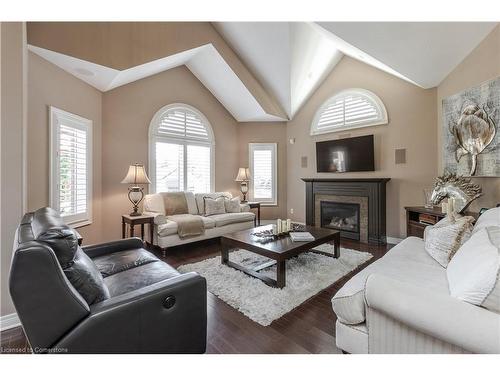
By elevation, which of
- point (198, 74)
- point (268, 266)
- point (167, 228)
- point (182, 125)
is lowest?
point (268, 266)

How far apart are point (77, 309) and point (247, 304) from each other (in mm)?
1390

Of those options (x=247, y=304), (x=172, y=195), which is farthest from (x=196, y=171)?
(x=247, y=304)

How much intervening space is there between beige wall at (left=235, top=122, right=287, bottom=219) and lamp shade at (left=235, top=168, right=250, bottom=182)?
390mm

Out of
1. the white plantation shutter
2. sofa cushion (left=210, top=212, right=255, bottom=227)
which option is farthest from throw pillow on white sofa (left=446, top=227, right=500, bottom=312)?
the white plantation shutter

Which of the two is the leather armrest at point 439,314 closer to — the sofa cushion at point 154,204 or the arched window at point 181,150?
the sofa cushion at point 154,204

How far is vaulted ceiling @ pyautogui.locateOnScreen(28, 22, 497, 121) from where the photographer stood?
2.78m

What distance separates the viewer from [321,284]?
2.47 metres

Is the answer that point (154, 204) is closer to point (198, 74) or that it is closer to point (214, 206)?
point (214, 206)

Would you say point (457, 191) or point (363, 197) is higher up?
point (457, 191)

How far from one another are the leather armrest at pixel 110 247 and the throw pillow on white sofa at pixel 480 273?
2501 millimetres

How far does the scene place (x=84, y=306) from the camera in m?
1.06

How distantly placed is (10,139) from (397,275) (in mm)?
3012

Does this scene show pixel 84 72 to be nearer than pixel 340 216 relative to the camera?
Yes

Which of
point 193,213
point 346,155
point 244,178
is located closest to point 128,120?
point 193,213
